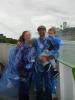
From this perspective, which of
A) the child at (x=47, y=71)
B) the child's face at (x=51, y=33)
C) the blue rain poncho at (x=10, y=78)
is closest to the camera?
the child at (x=47, y=71)

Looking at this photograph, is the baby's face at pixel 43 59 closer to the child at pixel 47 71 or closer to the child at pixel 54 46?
the child at pixel 47 71

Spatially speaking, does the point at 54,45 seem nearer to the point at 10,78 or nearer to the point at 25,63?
the point at 25,63

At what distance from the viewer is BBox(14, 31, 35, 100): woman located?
8.57 m

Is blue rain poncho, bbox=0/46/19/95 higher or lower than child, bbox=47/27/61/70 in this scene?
lower

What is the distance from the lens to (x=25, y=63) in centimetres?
862

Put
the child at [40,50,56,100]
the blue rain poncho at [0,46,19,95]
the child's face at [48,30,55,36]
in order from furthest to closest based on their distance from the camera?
the blue rain poncho at [0,46,19,95] → the child's face at [48,30,55,36] → the child at [40,50,56,100]

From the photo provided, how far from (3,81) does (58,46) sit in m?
1.89

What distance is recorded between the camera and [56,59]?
8.53 m

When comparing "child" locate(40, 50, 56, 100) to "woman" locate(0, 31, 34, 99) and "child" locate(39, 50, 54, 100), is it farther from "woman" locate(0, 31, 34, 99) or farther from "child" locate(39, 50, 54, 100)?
"woman" locate(0, 31, 34, 99)

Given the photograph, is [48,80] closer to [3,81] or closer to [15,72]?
[15,72]

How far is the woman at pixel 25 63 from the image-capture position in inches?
337

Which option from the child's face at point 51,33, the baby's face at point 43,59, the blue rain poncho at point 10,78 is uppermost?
the child's face at point 51,33

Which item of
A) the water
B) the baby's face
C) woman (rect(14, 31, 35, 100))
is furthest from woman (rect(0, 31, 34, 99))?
the water

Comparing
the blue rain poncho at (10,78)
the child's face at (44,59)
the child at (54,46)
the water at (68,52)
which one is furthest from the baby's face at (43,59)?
the blue rain poncho at (10,78)
